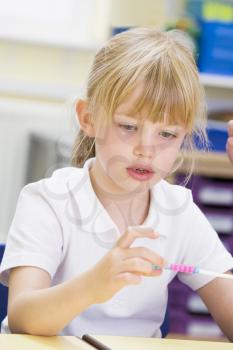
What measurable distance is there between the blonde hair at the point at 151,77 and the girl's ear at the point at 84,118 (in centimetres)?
2

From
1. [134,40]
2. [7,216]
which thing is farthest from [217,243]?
[7,216]

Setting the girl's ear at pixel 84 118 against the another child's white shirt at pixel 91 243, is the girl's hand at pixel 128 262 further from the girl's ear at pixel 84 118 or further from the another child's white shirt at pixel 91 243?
the girl's ear at pixel 84 118

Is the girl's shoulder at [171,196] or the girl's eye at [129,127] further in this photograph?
the girl's shoulder at [171,196]

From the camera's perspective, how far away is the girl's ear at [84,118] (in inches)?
52.5

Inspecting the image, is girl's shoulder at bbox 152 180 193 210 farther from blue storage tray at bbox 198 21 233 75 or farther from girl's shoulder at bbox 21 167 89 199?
blue storage tray at bbox 198 21 233 75

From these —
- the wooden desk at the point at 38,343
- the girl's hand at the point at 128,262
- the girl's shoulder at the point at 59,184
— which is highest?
the girl's hand at the point at 128,262

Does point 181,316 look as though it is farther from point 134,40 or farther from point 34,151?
point 134,40

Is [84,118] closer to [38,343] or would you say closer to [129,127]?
[129,127]

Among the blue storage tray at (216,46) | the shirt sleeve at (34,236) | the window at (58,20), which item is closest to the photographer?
the shirt sleeve at (34,236)

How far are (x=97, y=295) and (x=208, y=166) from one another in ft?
5.94

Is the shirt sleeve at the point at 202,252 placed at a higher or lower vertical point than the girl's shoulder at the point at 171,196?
lower

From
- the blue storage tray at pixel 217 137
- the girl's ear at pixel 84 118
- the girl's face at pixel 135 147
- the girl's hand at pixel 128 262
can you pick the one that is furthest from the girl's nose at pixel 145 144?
the blue storage tray at pixel 217 137

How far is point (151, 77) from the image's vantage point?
48.6 inches

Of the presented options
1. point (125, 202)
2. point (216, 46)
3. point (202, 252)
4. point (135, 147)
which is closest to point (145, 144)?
point (135, 147)
